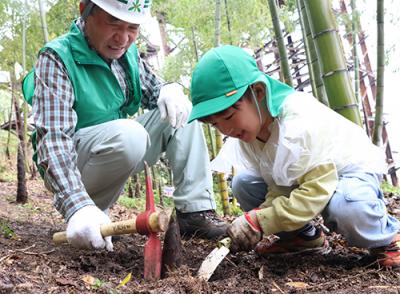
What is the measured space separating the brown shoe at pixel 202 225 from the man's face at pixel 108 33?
0.92 meters

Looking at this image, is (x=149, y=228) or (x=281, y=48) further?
(x=281, y=48)


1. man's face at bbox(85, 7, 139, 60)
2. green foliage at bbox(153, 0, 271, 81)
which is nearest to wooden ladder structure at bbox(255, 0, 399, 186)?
green foliage at bbox(153, 0, 271, 81)

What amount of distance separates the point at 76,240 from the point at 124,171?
1.97 ft

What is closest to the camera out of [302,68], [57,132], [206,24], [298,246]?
[57,132]

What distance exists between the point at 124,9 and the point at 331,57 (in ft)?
3.16

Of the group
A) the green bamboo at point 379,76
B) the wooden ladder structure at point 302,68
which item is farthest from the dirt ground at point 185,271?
the wooden ladder structure at point 302,68

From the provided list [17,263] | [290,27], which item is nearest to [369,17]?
[290,27]

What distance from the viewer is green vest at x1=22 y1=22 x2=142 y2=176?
2233 millimetres

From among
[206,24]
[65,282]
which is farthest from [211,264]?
[206,24]

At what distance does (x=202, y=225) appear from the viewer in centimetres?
244

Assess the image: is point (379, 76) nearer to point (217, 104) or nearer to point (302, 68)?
point (217, 104)

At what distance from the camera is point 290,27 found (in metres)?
6.28

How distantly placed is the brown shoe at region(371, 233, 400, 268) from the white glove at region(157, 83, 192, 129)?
3.68 ft

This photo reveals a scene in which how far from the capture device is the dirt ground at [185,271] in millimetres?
1516
